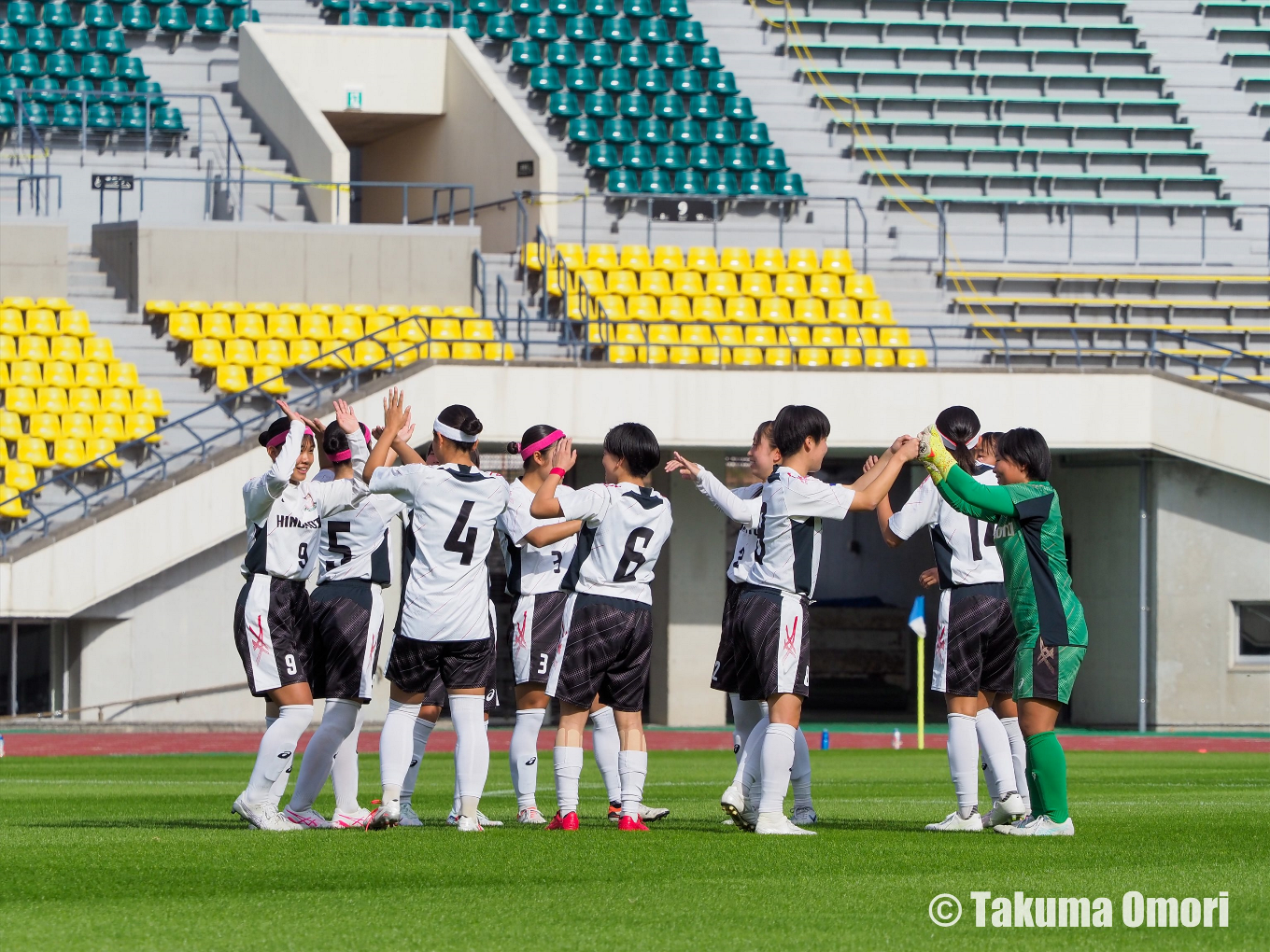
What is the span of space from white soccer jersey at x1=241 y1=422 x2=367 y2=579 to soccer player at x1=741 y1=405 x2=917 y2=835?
80.5 inches

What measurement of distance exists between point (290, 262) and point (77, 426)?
4.88 meters

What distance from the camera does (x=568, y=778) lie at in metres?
8.73

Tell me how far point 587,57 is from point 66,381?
12803 mm

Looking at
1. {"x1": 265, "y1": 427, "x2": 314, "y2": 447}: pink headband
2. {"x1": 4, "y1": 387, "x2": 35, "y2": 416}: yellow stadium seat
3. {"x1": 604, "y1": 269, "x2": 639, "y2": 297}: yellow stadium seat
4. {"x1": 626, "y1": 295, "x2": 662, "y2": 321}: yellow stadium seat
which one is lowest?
{"x1": 265, "y1": 427, "x2": 314, "y2": 447}: pink headband

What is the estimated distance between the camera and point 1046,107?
33.1 m

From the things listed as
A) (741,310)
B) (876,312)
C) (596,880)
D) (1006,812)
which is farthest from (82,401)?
(596,880)

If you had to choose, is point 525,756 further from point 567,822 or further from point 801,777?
point 801,777

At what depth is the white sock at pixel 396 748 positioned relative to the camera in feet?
27.7

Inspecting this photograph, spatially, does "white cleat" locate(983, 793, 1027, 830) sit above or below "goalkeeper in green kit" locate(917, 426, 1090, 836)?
below

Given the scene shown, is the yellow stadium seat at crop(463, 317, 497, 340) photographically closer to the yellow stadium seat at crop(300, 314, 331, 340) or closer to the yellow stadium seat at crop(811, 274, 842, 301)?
the yellow stadium seat at crop(300, 314, 331, 340)

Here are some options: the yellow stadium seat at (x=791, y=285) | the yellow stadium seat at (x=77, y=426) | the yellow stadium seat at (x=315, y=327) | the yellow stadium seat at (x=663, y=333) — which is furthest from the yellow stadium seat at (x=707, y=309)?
the yellow stadium seat at (x=77, y=426)

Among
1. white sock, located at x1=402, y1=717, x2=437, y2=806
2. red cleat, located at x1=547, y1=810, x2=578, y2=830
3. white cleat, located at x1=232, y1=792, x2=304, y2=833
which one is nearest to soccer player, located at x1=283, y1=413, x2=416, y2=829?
white cleat, located at x1=232, y1=792, x2=304, y2=833

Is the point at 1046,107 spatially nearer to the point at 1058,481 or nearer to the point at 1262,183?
the point at 1262,183

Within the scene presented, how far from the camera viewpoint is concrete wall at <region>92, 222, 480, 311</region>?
86.1 feet
